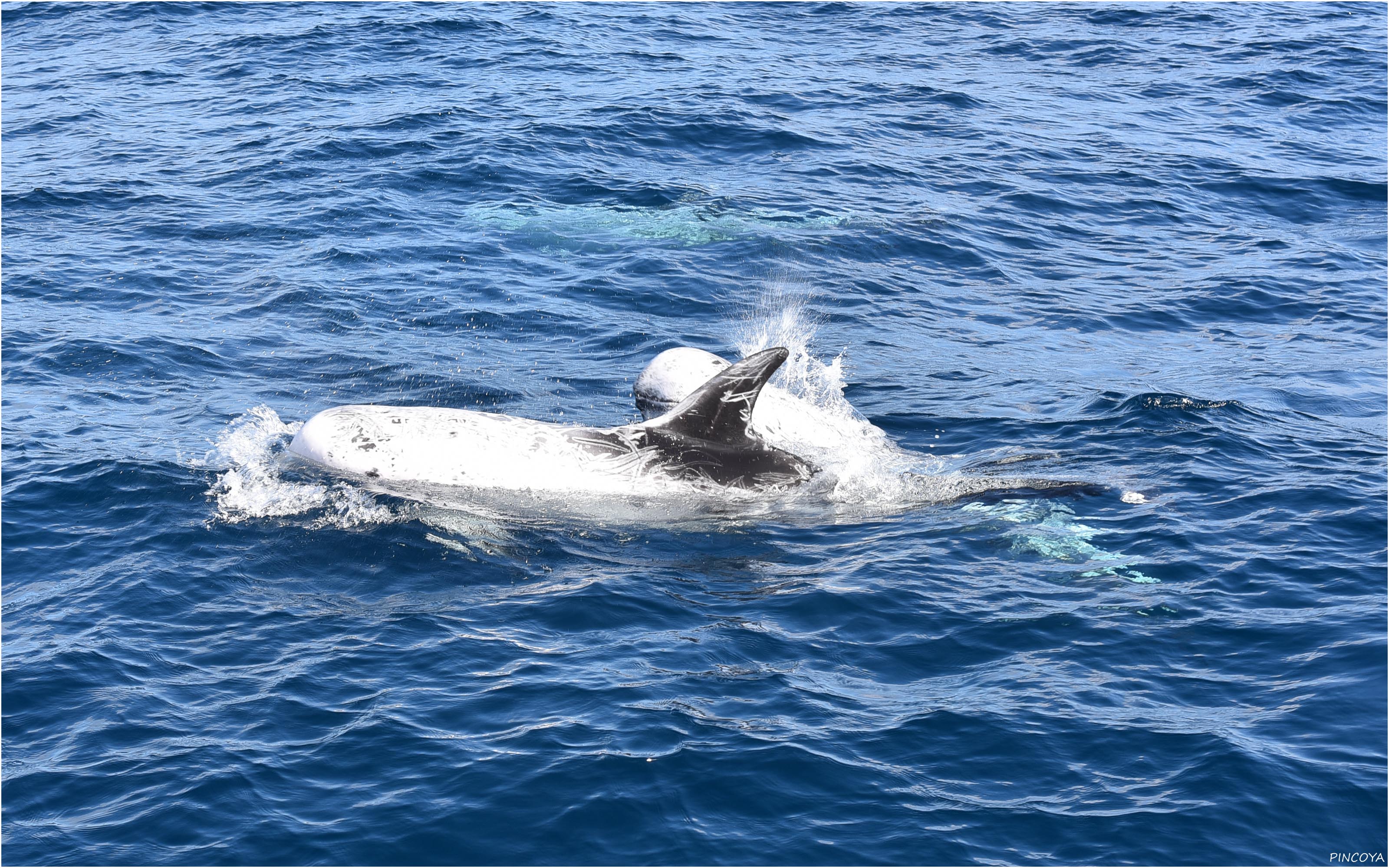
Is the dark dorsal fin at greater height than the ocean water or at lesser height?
greater

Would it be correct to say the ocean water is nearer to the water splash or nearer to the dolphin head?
the water splash

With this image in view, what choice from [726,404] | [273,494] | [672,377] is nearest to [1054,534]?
[726,404]

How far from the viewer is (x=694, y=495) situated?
15.4 m

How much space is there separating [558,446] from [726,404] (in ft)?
6.82

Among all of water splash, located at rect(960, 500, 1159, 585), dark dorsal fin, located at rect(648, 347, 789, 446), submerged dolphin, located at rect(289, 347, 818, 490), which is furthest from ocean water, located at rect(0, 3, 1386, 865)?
dark dorsal fin, located at rect(648, 347, 789, 446)

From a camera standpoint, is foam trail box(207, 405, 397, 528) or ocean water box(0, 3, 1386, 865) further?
foam trail box(207, 405, 397, 528)

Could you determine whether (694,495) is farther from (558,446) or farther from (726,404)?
(558,446)

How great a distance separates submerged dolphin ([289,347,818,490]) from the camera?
50.0ft

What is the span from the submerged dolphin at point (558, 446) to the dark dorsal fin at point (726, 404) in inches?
0.4

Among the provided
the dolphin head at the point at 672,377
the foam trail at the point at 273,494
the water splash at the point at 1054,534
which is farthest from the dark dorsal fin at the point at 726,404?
the foam trail at the point at 273,494

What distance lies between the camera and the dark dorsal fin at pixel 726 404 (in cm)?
1512

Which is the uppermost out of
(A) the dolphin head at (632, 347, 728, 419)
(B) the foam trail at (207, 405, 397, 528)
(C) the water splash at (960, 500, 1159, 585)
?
(A) the dolphin head at (632, 347, 728, 419)

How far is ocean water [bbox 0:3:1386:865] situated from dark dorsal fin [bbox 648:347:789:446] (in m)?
0.91

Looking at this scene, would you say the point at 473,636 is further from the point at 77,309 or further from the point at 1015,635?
the point at 77,309
